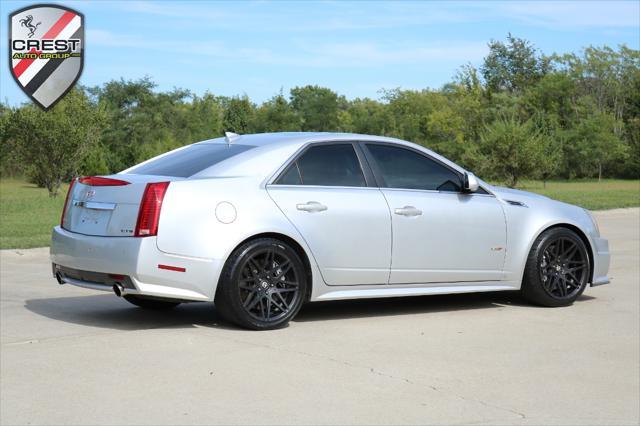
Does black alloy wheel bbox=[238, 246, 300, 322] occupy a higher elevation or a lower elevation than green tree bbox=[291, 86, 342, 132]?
lower

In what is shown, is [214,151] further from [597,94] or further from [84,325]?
[597,94]

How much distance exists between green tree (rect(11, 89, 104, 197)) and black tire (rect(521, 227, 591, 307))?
95.4 feet

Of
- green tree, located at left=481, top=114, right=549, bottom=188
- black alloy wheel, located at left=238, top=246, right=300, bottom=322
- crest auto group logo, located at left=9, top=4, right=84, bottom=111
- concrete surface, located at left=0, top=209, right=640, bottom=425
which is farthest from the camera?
green tree, located at left=481, top=114, right=549, bottom=188

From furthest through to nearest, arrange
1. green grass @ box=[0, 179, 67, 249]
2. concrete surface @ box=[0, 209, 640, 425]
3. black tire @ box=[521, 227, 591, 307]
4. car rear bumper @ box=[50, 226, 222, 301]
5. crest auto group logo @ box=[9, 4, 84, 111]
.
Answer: crest auto group logo @ box=[9, 4, 84, 111] → green grass @ box=[0, 179, 67, 249] → black tire @ box=[521, 227, 591, 307] → car rear bumper @ box=[50, 226, 222, 301] → concrete surface @ box=[0, 209, 640, 425]

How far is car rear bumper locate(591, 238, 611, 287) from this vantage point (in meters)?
9.60

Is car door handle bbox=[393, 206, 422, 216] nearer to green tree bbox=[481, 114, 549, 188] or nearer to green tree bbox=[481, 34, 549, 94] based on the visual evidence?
green tree bbox=[481, 114, 549, 188]

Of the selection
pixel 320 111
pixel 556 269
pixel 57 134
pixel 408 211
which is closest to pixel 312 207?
pixel 408 211

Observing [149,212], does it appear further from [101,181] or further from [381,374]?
[381,374]

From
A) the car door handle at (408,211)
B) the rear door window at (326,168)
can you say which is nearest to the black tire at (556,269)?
the car door handle at (408,211)

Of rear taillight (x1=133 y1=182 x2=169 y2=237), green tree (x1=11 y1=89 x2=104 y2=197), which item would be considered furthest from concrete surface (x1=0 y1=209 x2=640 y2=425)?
green tree (x1=11 y1=89 x2=104 y2=197)

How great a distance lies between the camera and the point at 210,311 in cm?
Answer: 892

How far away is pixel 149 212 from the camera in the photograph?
295 inches

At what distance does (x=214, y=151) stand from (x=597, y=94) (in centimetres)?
9038

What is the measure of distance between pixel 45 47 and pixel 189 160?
14934mm
